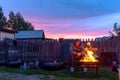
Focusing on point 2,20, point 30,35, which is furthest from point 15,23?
point 30,35

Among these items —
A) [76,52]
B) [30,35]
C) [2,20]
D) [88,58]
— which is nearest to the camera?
[88,58]

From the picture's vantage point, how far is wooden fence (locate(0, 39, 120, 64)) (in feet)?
60.5

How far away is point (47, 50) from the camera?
18766mm

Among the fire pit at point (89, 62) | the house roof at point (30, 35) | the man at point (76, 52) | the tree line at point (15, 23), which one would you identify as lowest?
the fire pit at point (89, 62)

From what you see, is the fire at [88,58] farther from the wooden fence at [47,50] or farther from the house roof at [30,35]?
the house roof at [30,35]

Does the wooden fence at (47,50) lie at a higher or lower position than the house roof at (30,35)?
lower

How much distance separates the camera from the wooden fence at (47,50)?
18.4m

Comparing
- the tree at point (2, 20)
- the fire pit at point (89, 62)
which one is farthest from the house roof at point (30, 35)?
the fire pit at point (89, 62)

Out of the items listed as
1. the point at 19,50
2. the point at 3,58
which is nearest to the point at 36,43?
→ the point at 19,50

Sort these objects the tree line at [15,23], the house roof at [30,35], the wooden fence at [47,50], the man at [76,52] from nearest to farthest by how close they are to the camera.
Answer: the man at [76,52] < the wooden fence at [47,50] < the house roof at [30,35] < the tree line at [15,23]

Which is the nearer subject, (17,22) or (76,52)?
(76,52)

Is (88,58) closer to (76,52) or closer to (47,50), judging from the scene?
(76,52)

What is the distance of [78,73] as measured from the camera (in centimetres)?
1466

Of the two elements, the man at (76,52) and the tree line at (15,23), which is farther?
the tree line at (15,23)
